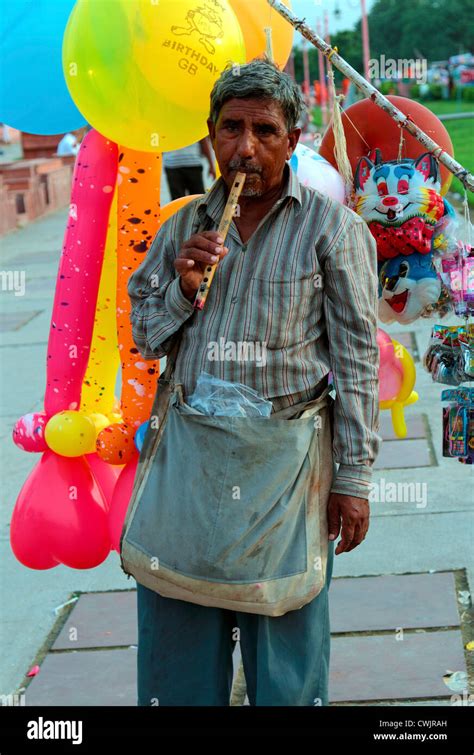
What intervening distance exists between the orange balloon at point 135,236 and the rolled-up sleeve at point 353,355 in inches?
33.4

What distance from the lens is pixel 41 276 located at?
36.8 ft

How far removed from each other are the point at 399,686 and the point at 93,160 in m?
1.83

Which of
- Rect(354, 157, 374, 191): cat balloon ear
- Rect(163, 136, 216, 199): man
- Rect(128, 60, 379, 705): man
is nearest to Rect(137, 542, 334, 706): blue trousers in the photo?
Rect(128, 60, 379, 705): man

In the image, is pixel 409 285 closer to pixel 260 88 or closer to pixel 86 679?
pixel 260 88

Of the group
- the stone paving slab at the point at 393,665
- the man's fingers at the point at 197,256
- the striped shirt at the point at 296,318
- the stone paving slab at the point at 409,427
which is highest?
the man's fingers at the point at 197,256

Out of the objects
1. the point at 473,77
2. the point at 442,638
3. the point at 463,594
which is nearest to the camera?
the point at 442,638

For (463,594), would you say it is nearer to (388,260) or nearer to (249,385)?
(388,260)

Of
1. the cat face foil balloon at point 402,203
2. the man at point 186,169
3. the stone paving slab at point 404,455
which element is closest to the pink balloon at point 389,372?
the cat face foil balloon at point 402,203

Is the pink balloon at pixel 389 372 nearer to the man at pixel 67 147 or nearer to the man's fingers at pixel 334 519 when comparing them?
the man's fingers at pixel 334 519

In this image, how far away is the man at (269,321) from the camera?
91.6 inches

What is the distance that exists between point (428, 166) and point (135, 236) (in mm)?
833

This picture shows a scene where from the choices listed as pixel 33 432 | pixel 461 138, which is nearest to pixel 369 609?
pixel 33 432

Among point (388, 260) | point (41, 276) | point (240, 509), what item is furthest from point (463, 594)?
point (41, 276)

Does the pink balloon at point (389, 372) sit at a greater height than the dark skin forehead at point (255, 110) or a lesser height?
lesser
